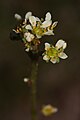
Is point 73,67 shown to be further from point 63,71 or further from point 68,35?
point 68,35

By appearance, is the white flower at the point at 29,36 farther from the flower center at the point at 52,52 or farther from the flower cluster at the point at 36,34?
the flower center at the point at 52,52

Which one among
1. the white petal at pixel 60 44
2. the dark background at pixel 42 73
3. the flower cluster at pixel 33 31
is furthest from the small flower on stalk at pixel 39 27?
the dark background at pixel 42 73

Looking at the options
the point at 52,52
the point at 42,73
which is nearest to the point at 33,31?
the point at 52,52

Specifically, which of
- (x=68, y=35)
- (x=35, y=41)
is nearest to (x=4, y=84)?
(x=68, y=35)

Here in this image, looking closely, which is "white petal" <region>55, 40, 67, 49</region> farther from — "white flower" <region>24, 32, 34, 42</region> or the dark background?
the dark background

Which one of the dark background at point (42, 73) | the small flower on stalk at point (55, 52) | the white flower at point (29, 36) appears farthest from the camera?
the dark background at point (42, 73)

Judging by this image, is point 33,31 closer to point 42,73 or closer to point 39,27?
point 39,27
